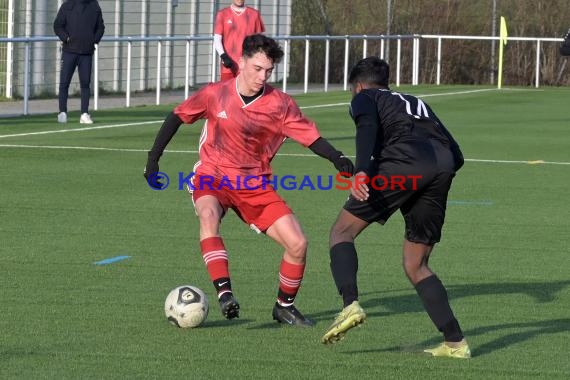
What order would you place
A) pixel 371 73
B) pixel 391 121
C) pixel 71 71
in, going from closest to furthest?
pixel 391 121 < pixel 371 73 < pixel 71 71

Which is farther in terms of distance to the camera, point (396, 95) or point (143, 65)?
point (143, 65)

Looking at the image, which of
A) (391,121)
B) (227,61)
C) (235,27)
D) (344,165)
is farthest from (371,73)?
(235,27)

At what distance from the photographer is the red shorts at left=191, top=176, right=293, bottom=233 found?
7898mm

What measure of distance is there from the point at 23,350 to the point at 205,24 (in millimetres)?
30081

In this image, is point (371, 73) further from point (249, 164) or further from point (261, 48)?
point (249, 164)

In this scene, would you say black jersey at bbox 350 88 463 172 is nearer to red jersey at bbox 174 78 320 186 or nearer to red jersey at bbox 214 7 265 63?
red jersey at bbox 174 78 320 186

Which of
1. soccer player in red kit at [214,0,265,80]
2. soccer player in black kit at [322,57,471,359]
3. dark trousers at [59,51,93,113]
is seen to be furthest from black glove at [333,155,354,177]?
dark trousers at [59,51,93,113]

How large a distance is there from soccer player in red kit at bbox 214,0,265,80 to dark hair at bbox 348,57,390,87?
10.2 m

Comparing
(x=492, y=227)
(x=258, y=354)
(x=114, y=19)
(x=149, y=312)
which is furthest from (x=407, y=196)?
(x=114, y=19)

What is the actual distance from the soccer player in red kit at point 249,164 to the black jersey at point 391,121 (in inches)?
21.2

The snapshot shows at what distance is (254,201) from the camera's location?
25.9 feet

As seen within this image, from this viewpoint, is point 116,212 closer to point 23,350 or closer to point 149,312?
point 149,312

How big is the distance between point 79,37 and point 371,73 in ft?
46.6

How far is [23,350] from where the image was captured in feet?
23.2
